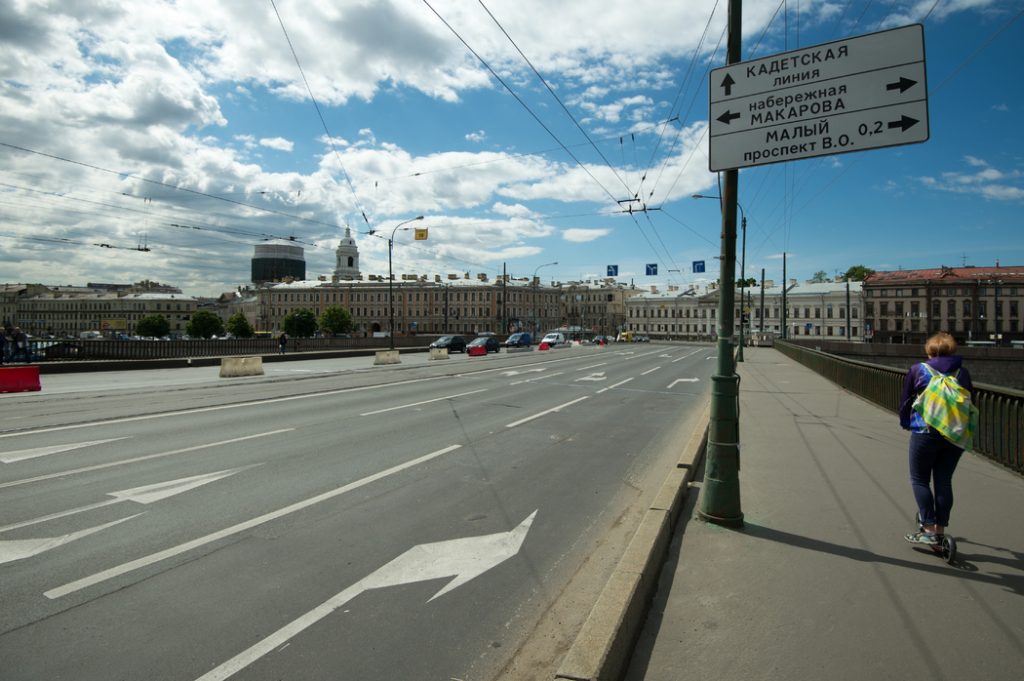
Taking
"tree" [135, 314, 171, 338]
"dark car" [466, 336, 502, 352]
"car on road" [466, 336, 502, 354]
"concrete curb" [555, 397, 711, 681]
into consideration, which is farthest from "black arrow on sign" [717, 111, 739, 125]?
"tree" [135, 314, 171, 338]

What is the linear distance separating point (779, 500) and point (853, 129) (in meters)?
3.64

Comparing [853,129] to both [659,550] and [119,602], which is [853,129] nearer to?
[659,550]

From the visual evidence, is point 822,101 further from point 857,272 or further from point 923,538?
point 857,272

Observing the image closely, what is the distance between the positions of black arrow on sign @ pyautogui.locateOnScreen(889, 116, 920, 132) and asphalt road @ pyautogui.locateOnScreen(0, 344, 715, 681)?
4152 millimetres

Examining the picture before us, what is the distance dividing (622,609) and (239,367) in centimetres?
2256

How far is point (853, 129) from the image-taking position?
192 inches

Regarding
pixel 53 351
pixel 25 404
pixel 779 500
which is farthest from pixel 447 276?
pixel 779 500

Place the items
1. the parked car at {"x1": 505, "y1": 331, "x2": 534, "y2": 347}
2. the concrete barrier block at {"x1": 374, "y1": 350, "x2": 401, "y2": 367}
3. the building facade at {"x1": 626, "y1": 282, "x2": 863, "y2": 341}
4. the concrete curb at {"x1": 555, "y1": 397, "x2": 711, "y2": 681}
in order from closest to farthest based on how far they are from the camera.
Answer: the concrete curb at {"x1": 555, "y1": 397, "x2": 711, "y2": 681}, the concrete barrier block at {"x1": 374, "y1": 350, "x2": 401, "y2": 367}, the parked car at {"x1": 505, "y1": 331, "x2": 534, "y2": 347}, the building facade at {"x1": 626, "y1": 282, "x2": 863, "y2": 341}

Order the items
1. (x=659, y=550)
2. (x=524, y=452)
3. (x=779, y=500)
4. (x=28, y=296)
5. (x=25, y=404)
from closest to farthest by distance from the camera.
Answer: (x=659, y=550) → (x=779, y=500) → (x=524, y=452) → (x=25, y=404) → (x=28, y=296)

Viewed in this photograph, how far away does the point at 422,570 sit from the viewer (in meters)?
4.42

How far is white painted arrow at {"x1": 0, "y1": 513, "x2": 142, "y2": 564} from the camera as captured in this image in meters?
4.54

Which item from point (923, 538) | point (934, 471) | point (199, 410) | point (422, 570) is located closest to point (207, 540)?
point (422, 570)

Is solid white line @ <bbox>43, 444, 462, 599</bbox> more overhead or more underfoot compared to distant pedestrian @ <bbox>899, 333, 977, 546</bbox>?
more underfoot

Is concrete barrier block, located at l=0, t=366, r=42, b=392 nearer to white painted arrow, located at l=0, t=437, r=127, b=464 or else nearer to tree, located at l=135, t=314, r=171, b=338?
white painted arrow, located at l=0, t=437, r=127, b=464
